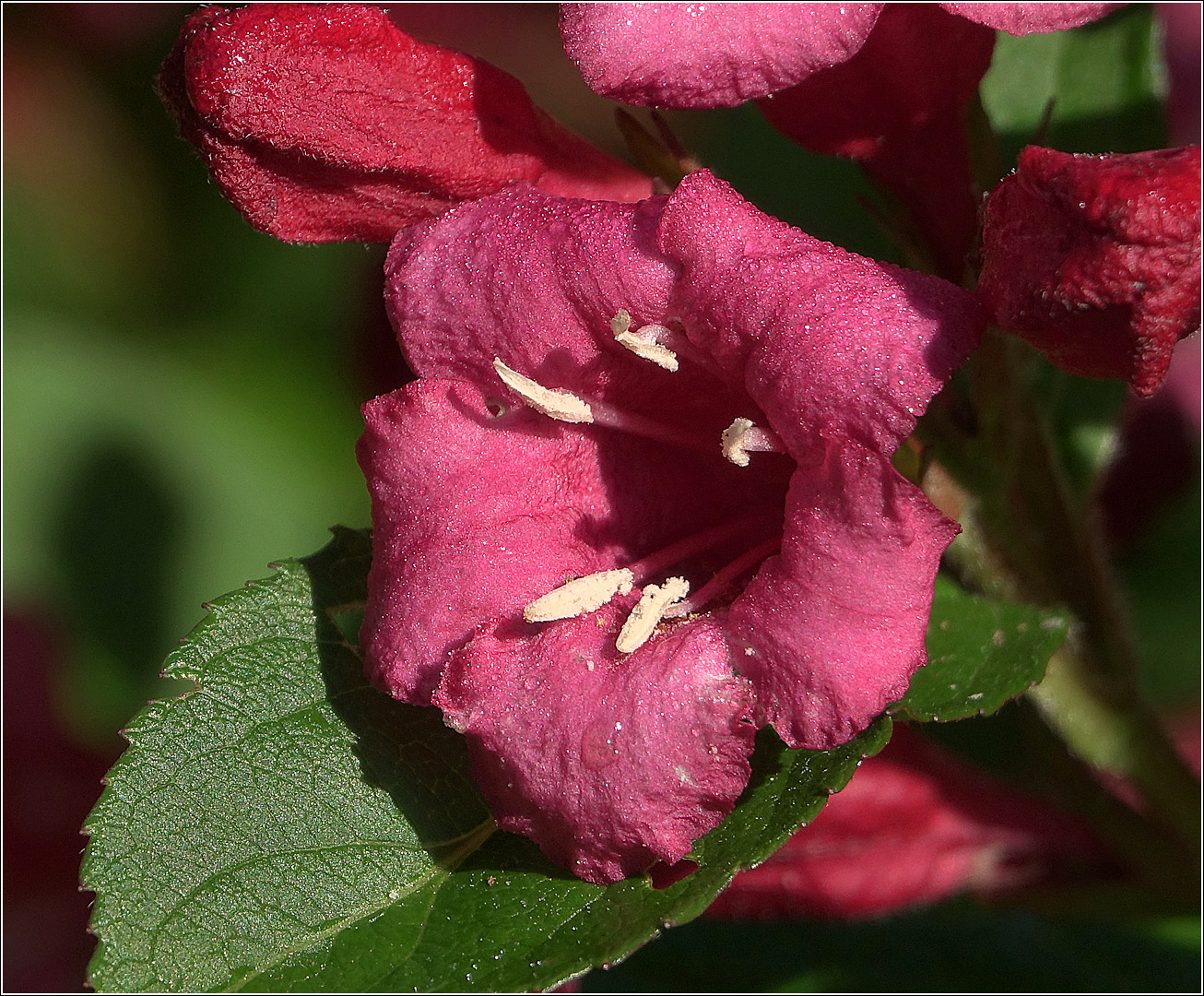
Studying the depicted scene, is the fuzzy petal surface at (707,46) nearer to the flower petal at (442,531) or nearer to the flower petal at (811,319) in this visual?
the flower petal at (811,319)

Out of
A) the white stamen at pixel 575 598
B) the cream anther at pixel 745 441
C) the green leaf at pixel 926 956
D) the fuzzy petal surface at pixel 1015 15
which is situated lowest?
the green leaf at pixel 926 956

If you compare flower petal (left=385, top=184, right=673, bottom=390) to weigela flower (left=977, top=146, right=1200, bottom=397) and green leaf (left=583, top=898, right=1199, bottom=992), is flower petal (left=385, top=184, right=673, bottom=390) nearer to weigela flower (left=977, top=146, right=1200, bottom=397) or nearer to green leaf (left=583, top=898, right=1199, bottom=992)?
weigela flower (left=977, top=146, right=1200, bottom=397)

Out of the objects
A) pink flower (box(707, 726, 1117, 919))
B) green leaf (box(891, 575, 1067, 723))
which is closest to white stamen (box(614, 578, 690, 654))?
green leaf (box(891, 575, 1067, 723))

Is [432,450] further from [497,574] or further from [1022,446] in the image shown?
[1022,446]

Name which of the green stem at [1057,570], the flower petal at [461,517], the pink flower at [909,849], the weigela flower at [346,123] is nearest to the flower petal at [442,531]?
the flower petal at [461,517]

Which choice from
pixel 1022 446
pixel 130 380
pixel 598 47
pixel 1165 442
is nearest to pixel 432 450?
pixel 598 47

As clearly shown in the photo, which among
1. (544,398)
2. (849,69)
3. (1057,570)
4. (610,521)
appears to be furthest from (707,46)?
(1057,570)
